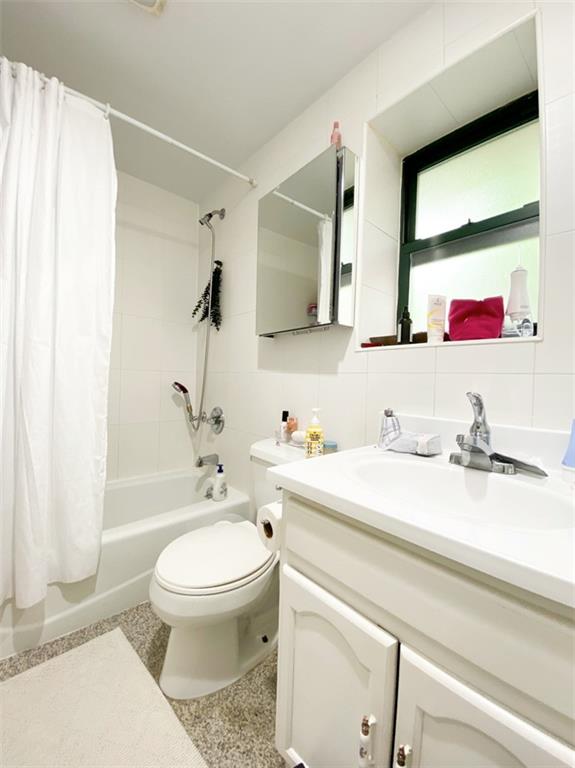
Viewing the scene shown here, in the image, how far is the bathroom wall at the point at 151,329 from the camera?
1891 millimetres

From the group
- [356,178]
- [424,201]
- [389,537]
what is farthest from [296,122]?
[389,537]

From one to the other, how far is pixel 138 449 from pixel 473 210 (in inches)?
82.6

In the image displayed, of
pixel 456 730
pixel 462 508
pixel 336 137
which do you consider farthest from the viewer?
pixel 336 137

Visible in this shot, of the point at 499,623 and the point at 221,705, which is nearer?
the point at 499,623

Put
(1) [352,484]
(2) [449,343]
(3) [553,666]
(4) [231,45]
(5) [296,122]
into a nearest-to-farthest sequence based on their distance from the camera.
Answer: (3) [553,666], (1) [352,484], (2) [449,343], (4) [231,45], (5) [296,122]

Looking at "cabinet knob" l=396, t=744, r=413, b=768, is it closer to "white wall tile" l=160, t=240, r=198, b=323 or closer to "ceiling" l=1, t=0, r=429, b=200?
"ceiling" l=1, t=0, r=429, b=200

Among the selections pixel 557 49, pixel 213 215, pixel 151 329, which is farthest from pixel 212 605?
pixel 213 215

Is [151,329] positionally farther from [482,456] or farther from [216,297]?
[482,456]

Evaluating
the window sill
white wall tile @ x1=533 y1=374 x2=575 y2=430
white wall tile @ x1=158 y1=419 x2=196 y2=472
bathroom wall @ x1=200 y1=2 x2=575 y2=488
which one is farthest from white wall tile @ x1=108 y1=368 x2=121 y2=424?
white wall tile @ x1=533 y1=374 x2=575 y2=430

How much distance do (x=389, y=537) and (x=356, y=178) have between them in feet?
4.15

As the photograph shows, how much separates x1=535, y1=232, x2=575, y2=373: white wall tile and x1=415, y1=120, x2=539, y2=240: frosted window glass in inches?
14.2

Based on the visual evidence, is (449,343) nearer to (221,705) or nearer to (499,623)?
(499,623)

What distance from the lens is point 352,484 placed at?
2.04 feet

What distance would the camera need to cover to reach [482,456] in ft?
2.46
